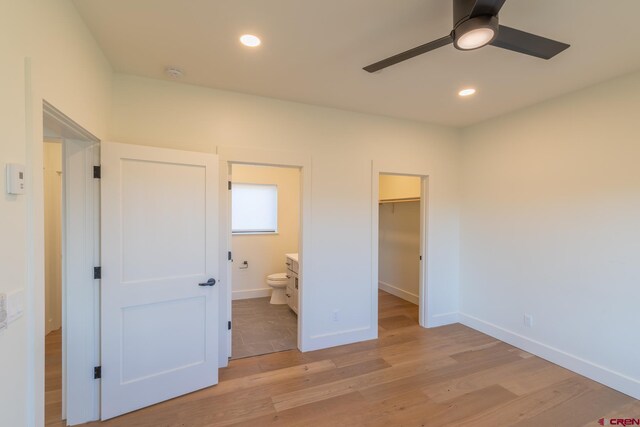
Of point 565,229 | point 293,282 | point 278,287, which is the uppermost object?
point 565,229

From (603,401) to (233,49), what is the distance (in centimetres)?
399

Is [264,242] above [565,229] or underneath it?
underneath

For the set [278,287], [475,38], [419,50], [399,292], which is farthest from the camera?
[399,292]

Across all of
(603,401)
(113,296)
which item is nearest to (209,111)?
(113,296)

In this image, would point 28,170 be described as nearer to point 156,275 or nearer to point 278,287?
point 156,275

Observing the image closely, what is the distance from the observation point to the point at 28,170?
1.23m

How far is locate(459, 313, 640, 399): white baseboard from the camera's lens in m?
2.44

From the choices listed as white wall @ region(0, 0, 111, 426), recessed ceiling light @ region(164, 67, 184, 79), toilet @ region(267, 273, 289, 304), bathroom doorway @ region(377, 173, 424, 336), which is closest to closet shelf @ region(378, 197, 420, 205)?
bathroom doorway @ region(377, 173, 424, 336)

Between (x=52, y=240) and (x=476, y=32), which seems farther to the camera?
(x=52, y=240)

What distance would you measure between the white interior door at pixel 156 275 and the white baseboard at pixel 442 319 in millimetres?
2701

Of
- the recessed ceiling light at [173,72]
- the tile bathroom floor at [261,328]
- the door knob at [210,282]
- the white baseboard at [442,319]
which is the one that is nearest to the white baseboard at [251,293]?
the tile bathroom floor at [261,328]

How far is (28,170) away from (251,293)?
159 inches

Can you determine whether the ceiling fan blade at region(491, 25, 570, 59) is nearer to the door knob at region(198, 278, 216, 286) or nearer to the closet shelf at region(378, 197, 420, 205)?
the door knob at region(198, 278, 216, 286)

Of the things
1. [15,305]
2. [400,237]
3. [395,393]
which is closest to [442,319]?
[400,237]
